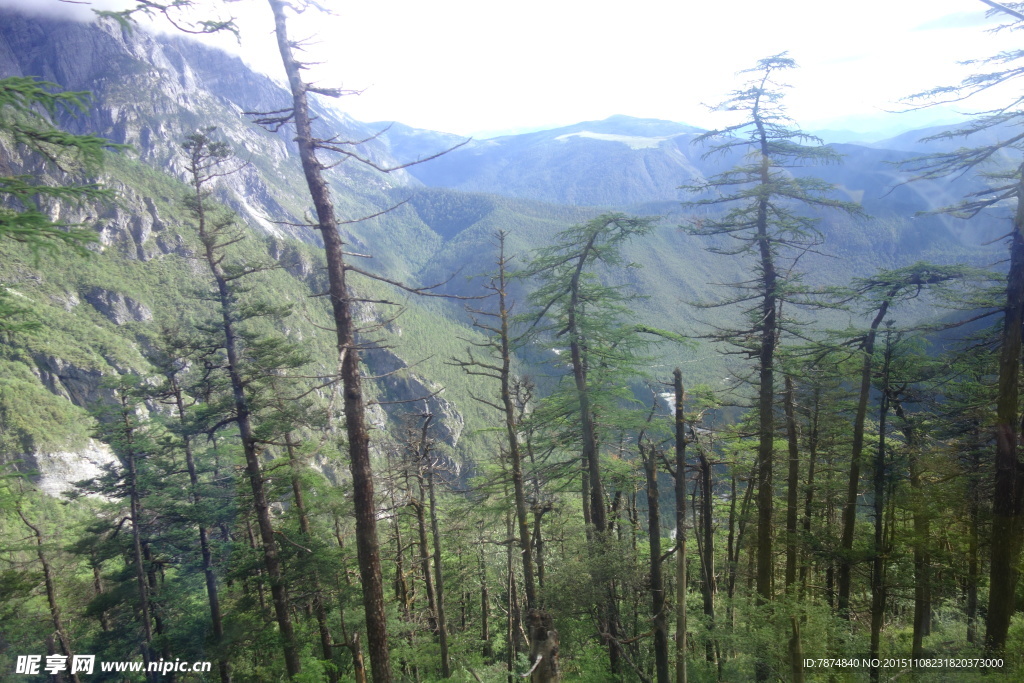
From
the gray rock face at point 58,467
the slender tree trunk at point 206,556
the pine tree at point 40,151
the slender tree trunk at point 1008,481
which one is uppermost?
the pine tree at point 40,151

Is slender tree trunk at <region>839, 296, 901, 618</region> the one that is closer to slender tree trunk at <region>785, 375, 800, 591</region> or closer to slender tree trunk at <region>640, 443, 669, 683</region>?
slender tree trunk at <region>785, 375, 800, 591</region>

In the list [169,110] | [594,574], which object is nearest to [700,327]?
[594,574]

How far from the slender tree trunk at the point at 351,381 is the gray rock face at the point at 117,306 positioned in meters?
105

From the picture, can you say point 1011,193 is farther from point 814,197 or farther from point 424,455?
point 424,455

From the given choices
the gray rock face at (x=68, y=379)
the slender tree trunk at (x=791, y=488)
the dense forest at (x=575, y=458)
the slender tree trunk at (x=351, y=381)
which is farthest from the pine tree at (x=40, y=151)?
the gray rock face at (x=68, y=379)

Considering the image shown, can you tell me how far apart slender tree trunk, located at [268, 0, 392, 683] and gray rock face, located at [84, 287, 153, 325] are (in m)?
105

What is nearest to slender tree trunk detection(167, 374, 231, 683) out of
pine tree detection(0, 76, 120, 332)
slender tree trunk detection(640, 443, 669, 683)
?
pine tree detection(0, 76, 120, 332)

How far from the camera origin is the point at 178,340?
1389cm

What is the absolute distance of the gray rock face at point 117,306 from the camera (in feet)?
286

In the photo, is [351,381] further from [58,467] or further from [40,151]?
[58,467]

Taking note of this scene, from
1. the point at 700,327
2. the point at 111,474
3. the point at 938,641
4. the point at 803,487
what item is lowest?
the point at 700,327

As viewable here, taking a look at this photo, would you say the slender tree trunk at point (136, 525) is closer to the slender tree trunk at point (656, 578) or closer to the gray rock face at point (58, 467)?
the slender tree trunk at point (656, 578)

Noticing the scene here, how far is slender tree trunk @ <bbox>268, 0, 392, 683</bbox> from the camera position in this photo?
19.9ft

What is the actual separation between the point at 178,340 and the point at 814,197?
54.9 ft
